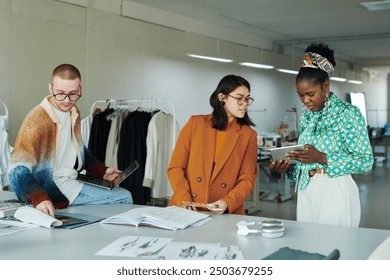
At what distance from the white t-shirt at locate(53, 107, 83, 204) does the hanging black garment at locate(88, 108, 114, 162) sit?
251cm

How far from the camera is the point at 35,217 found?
2.21 meters

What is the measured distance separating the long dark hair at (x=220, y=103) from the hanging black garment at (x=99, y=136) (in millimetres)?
2544

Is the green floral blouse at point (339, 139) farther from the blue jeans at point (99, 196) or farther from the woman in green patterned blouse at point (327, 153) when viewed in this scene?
the blue jeans at point (99, 196)

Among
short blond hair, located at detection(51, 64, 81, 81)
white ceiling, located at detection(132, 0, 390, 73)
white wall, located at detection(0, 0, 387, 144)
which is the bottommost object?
short blond hair, located at detection(51, 64, 81, 81)

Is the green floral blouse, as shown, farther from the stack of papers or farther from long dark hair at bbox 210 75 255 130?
the stack of papers

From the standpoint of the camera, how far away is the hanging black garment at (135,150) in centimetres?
502

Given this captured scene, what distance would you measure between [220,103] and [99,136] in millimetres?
2645

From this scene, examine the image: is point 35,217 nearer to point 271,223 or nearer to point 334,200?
point 271,223

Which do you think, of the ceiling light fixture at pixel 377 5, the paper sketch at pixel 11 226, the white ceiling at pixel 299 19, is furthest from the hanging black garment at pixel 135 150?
the ceiling light fixture at pixel 377 5

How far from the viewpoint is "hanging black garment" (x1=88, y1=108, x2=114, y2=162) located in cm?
523

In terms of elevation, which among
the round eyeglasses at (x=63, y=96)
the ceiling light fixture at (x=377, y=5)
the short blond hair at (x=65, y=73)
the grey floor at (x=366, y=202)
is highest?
the ceiling light fixture at (x=377, y=5)

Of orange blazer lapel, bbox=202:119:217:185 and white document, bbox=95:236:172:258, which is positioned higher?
orange blazer lapel, bbox=202:119:217:185

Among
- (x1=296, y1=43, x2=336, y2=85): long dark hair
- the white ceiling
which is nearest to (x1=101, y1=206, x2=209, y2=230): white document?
(x1=296, y1=43, x2=336, y2=85): long dark hair
